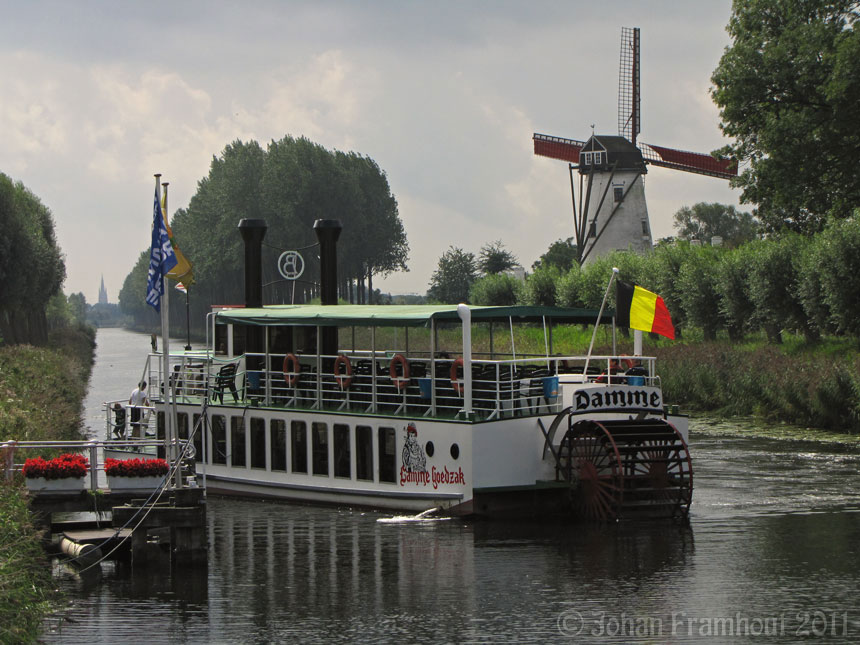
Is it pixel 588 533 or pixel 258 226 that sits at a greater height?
pixel 258 226

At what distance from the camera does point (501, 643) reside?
14.7 metres

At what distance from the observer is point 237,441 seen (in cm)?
2591

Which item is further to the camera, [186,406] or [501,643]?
[186,406]

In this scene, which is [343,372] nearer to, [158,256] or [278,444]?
[278,444]

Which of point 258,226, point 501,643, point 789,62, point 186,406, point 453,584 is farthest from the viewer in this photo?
point 789,62

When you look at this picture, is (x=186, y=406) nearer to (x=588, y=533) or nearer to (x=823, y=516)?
(x=588, y=533)

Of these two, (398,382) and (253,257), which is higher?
(253,257)

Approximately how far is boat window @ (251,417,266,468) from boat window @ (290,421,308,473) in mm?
895

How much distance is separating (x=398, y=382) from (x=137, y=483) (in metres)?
5.60

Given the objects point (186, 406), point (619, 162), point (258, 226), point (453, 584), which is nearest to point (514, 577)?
point (453, 584)

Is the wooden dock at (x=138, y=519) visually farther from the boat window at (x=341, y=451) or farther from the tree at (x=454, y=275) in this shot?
the tree at (x=454, y=275)

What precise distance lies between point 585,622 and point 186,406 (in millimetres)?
13703

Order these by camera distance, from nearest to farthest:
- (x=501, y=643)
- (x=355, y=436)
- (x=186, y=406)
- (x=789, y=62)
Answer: (x=501, y=643)
(x=355, y=436)
(x=186, y=406)
(x=789, y=62)

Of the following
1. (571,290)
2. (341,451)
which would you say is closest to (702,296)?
(571,290)
